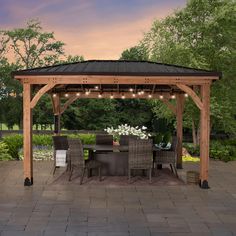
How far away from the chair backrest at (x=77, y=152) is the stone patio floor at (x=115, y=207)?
0.49 metres

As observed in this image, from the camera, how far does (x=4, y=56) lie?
94.7ft

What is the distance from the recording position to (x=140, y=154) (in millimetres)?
8633

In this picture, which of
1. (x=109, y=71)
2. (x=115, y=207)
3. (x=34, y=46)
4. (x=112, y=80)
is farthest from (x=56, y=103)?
(x=34, y=46)

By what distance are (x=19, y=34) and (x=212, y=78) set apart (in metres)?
22.5

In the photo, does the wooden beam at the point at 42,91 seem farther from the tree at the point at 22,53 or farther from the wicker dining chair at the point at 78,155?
the tree at the point at 22,53

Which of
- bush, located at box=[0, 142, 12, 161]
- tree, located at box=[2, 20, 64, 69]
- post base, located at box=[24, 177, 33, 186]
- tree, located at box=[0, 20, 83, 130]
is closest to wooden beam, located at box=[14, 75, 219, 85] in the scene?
post base, located at box=[24, 177, 33, 186]

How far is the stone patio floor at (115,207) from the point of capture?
5.29m

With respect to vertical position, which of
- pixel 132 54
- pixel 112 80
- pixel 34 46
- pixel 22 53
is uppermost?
pixel 34 46

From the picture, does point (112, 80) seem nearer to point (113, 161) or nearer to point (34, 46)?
point (113, 161)

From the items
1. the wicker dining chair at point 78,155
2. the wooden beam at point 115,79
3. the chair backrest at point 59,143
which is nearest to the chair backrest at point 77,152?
the wicker dining chair at point 78,155

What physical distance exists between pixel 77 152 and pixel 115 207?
249cm

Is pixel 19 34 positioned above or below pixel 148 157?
above

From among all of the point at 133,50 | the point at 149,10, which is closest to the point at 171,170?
the point at 149,10

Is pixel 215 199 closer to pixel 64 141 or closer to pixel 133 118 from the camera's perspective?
pixel 64 141
